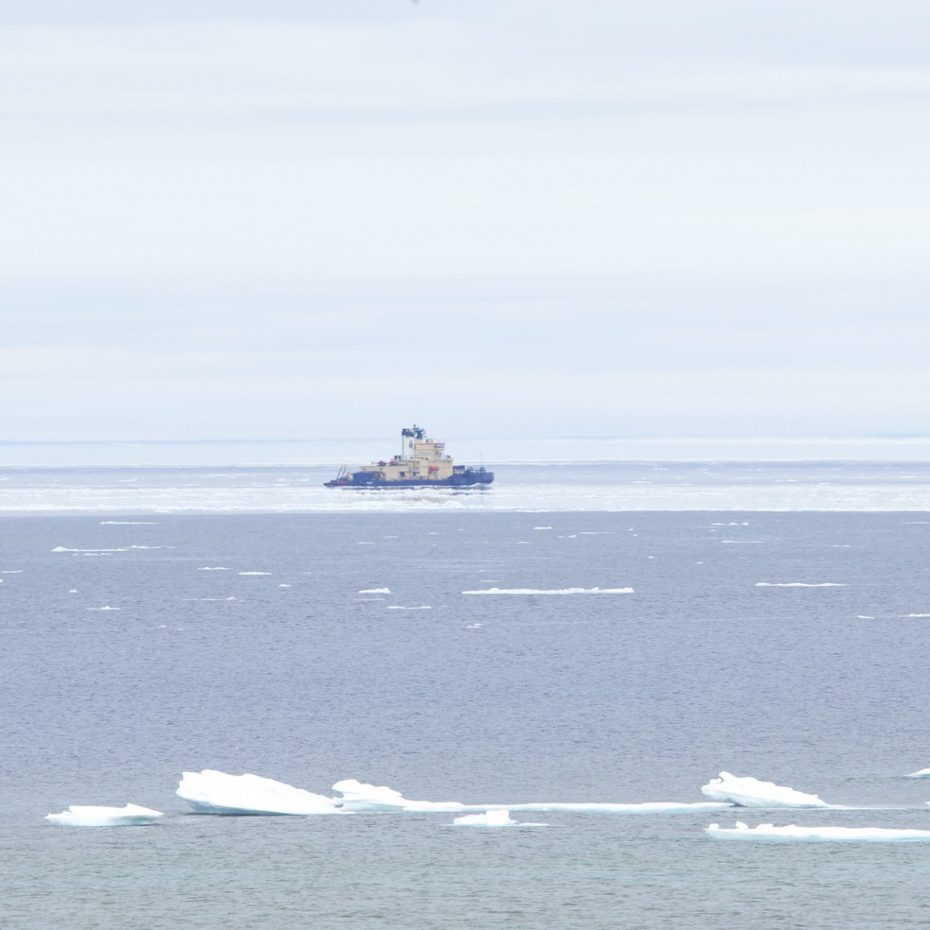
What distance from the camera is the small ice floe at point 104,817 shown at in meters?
19.2

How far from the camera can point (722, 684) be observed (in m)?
33.5

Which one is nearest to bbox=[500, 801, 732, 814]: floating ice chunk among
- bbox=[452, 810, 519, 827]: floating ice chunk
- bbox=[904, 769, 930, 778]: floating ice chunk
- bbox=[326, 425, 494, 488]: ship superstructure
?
bbox=[452, 810, 519, 827]: floating ice chunk

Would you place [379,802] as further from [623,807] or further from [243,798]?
[623,807]

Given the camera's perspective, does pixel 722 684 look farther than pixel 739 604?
No

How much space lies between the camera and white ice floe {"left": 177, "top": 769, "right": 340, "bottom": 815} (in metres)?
19.9

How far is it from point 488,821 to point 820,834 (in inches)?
133

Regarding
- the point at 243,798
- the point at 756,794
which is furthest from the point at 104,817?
the point at 756,794

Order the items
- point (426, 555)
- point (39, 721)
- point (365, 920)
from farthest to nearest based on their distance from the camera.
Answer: point (426, 555), point (39, 721), point (365, 920)

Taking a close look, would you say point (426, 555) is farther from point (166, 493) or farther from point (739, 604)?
point (166, 493)

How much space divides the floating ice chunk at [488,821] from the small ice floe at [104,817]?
→ 129 inches

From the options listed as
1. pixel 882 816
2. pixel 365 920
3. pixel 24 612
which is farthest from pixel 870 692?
pixel 24 612

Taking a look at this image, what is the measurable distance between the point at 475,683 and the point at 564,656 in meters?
5.11

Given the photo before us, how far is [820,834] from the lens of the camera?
1802cm

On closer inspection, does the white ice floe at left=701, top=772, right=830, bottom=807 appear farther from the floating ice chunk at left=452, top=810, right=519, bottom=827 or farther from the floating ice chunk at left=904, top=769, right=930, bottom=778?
the floating ice chunk at left=452, top=810, right=519, bottom=827
